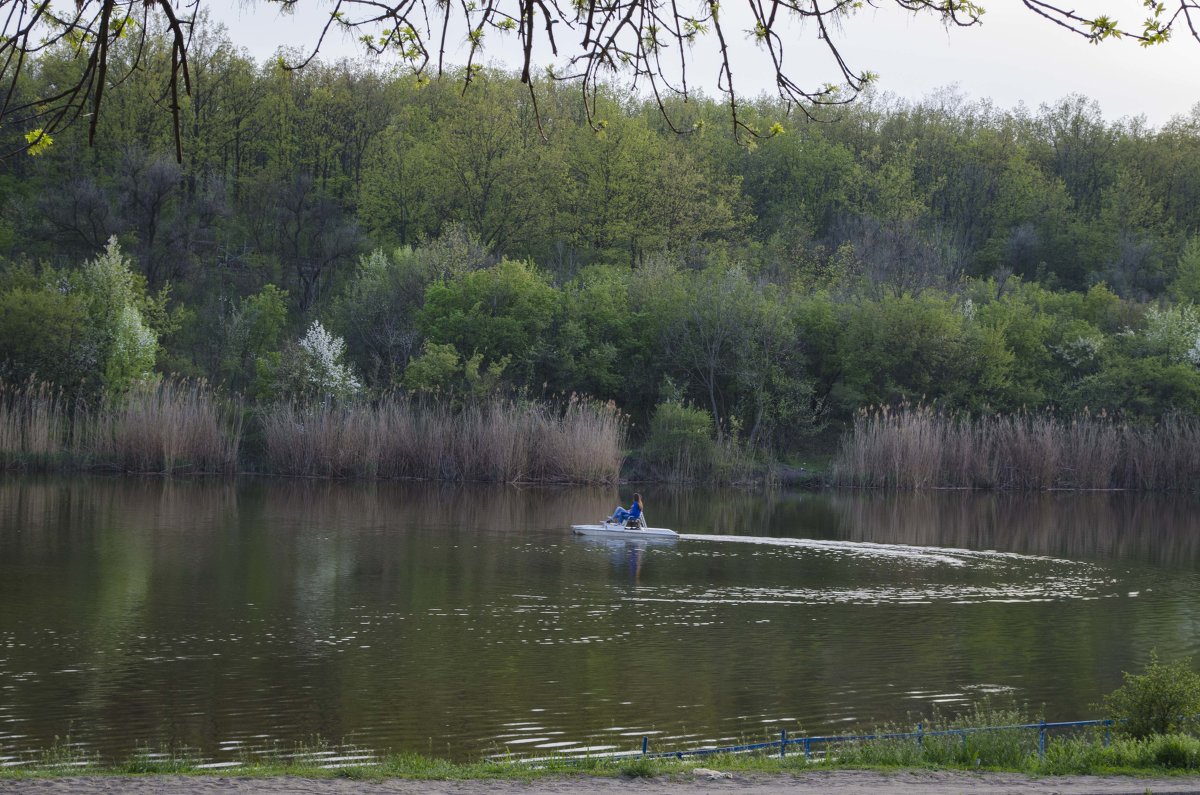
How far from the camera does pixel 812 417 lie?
4938 cm

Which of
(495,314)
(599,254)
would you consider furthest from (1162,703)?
(599,254)

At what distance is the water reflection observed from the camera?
13516 millimetres

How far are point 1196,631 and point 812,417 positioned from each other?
29949 millimetres

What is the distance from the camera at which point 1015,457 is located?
43.1 metres

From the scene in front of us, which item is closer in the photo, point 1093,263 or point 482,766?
point 482,766

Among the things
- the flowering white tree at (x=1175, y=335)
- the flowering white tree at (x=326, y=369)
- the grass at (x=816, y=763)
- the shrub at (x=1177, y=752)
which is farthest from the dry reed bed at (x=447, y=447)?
the shrub at (x=1177, y=752)

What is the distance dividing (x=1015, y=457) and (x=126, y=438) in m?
28.0

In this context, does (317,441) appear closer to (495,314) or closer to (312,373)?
(312,373)

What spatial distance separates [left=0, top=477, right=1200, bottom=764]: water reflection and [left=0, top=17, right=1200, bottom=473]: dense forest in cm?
1516

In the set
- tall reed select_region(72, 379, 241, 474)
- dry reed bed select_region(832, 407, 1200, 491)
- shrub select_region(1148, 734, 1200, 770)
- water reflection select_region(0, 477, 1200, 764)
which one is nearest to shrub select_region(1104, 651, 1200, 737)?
shrub select_region(1148, 734, 1200, 770)

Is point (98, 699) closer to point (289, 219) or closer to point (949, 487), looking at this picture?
point (949, 487)

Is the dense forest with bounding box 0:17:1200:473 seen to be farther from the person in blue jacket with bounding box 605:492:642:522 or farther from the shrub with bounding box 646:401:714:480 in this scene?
the person in blue jacket with bounding box 605:492:642:522

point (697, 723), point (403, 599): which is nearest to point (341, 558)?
point (403, 599)

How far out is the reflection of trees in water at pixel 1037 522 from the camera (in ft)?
96.1
